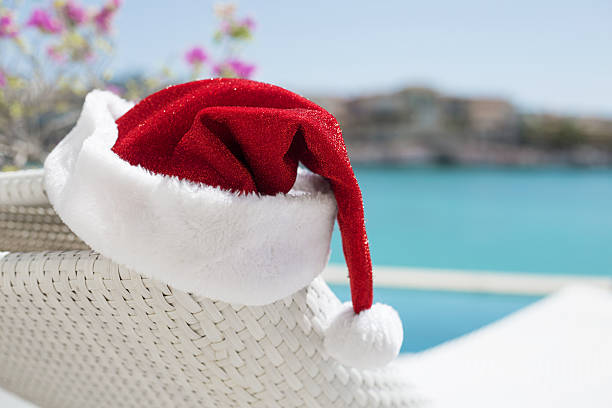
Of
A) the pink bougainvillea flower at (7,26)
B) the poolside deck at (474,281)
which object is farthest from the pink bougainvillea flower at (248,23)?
the poolside deck at (474,281)

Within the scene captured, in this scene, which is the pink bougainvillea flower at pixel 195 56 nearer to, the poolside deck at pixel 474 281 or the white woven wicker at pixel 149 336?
the poolside deck at pixel 474 281

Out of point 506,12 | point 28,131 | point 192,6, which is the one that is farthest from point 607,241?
point 506,12

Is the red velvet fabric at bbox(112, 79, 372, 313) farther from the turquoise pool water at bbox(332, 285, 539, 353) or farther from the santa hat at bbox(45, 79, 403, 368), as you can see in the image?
the turquoise pool water at bbox(332, 285, 539, 353)

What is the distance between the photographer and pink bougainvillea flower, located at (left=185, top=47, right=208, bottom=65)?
226 centimetres

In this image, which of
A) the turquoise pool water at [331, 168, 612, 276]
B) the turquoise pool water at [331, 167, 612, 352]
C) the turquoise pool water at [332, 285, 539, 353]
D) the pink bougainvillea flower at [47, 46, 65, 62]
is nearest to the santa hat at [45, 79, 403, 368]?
the turquoise pool water at [331, 167, 612, 352]

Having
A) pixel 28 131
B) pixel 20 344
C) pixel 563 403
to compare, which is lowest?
pixel 28 131

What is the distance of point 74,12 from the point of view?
2270mm

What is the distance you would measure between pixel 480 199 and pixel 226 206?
7.66 meters

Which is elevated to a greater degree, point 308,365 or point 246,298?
point 246,298

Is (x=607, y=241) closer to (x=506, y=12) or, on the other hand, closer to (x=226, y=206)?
(x=226, y=206)

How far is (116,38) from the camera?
2.42m

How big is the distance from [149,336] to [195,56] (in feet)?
6.54

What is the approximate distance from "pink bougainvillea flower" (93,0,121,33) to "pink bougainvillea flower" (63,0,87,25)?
6cm

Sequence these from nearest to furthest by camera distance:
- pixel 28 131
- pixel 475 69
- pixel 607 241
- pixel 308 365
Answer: pixel 308 365
pixel 28 131
pixel 607 241
pixel 475 69
